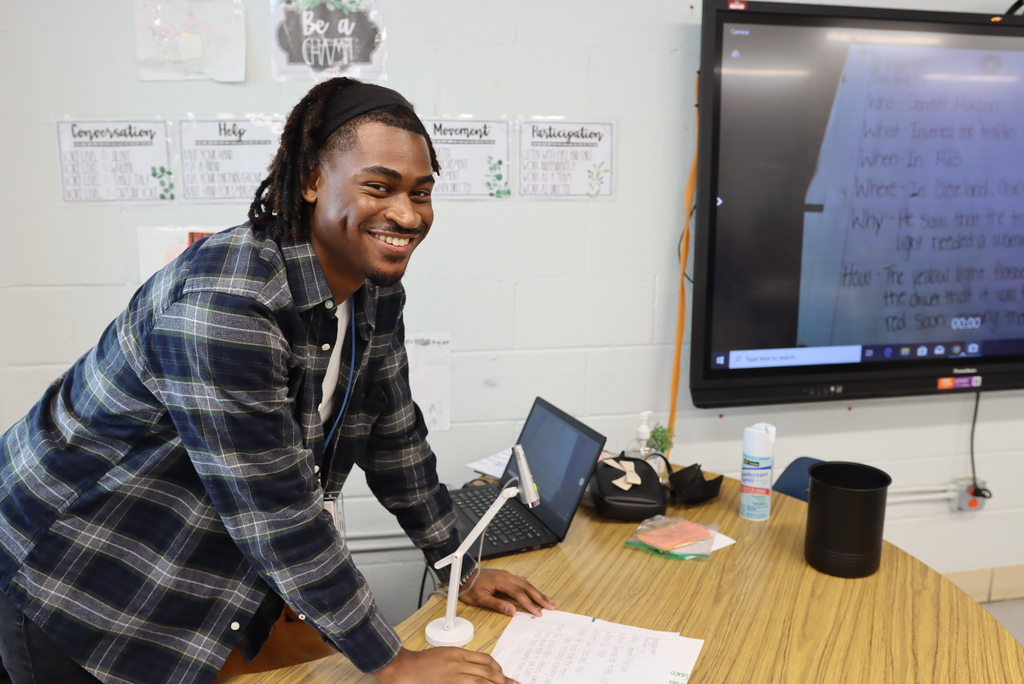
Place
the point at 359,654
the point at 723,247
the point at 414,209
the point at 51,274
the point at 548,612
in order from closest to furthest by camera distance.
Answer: the point at 359,654 → the point at 414,209 → the point at 548,612 → the point at 51,274 → the point at 723,247

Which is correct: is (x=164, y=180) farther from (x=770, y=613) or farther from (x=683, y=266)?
(x=770, y=613)

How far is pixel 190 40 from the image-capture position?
6.51 feet

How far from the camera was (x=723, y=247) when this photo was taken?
2.23 meters

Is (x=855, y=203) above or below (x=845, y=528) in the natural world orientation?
above

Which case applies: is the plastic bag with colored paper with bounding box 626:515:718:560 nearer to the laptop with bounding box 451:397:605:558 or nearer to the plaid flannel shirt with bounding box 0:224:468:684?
the laptop with bounding box 451:397:605:558

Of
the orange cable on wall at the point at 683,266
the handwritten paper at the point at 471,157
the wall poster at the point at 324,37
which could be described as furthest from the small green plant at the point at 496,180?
the orange cable on wall at the point at 683,266

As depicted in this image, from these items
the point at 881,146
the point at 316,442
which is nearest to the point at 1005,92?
the point at 881,146

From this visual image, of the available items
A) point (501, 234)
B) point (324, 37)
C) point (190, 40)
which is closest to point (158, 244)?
point (190, 40)

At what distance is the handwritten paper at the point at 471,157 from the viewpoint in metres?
2.13

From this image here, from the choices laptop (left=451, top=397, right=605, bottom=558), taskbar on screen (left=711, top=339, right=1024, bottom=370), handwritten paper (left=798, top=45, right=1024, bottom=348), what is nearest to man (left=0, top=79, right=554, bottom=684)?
laptop (left=451, top=397, right=605, bottom=558)

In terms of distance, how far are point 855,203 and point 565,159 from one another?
35.3 inches

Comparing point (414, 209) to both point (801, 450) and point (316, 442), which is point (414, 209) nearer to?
point (316, 442)

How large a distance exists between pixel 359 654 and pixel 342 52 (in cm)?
161

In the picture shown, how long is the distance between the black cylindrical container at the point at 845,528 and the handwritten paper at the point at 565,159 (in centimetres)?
112
